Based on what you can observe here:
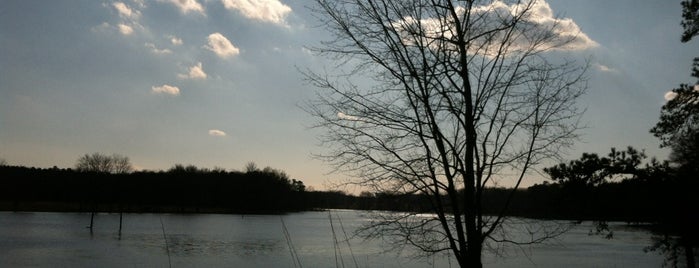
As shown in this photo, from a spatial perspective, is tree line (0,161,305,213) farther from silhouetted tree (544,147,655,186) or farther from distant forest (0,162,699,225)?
silhouetted tree (544,147,655,186)

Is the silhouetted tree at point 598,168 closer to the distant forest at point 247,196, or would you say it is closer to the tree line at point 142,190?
the distant forest at point 247,196

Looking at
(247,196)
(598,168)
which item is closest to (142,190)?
(247,196)

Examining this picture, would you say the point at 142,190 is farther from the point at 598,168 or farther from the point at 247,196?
the point at 598,168

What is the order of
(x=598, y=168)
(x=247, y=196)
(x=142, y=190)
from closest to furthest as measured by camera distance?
(x=598, y=168) < (x=142, y=190) < (x=247, y=196)

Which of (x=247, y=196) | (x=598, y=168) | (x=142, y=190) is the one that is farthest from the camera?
(x=247, y=196)

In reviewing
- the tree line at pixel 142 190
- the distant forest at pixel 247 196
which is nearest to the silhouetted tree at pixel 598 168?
the distant forest at pixel 247 196

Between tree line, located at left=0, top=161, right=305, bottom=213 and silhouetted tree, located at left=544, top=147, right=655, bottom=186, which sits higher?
tree line, located at left=0, top=161, right=305, bottom=213

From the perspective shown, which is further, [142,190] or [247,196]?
[247,196]

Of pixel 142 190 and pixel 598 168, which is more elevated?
pixel 142 190

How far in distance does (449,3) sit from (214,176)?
5209 inches

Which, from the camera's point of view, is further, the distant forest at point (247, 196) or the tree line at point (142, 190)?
the tree line at point (142, 190)

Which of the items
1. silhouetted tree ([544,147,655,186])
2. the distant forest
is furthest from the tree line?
silhouetted tree ([544,147,655,186])

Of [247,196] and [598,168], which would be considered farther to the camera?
[247,196]

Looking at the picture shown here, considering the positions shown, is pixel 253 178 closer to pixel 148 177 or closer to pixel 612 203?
pixel 148 177
